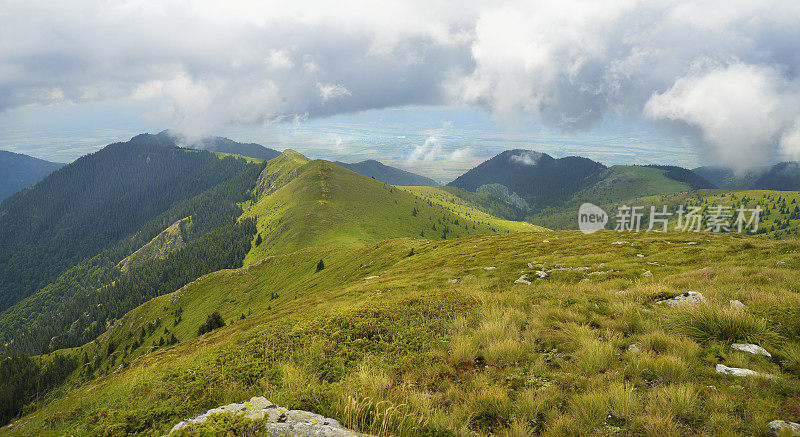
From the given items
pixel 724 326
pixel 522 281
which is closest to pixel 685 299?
pixel 724 326

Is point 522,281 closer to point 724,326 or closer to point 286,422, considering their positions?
point 724,326

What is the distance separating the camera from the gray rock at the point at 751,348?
6816 millimetres

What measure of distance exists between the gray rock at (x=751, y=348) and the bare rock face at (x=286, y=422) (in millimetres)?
8578

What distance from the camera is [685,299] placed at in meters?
10.2

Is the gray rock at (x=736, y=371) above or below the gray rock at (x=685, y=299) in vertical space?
below

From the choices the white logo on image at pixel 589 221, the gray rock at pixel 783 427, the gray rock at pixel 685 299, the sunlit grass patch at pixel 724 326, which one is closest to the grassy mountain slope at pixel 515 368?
the sunlit grass patch at pixel 724 326

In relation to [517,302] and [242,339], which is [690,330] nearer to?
[517,302]

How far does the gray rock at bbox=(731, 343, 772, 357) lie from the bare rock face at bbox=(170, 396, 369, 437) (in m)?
8.58

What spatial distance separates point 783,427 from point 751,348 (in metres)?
3.57

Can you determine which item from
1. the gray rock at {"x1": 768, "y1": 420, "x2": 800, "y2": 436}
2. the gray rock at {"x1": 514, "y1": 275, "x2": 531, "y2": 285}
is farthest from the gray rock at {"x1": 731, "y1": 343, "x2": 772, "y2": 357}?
the gray rock at {"x1": 514, "y1": 275, "x2": 531, "y2": 285}

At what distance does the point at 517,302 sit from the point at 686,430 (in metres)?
7.74

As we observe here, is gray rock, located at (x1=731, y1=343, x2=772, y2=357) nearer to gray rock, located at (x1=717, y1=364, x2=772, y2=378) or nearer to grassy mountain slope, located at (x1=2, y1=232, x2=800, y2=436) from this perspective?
grassy mountain slope, located at (x1=2, y1=232, x2=800, y2=436)

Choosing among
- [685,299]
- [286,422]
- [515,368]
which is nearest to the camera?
[286,422]

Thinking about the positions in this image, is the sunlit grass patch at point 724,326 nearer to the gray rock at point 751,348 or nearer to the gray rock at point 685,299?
the gray rock at point 751,348
